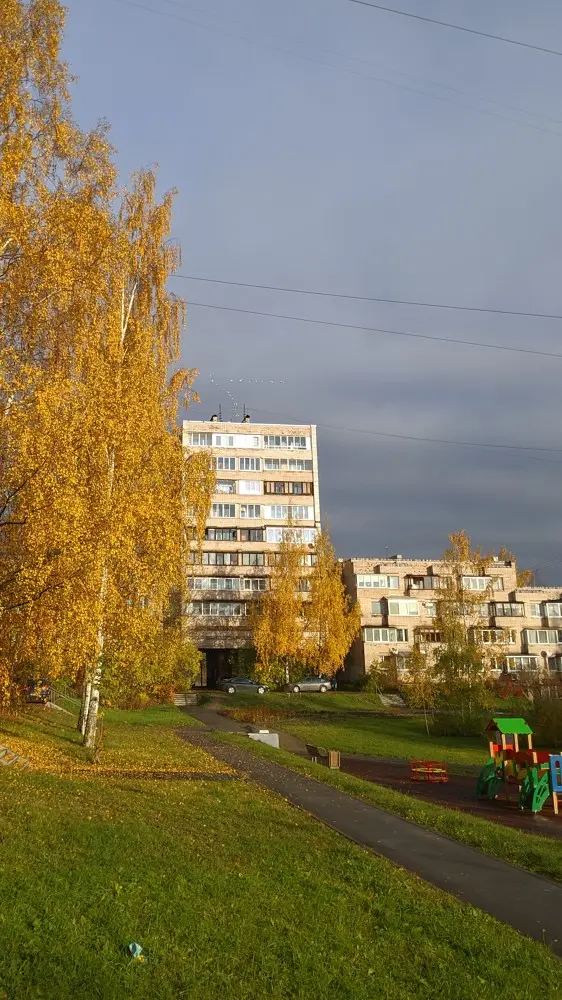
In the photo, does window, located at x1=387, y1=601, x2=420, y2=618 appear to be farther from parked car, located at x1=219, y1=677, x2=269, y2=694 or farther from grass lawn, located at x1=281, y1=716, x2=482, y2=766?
grass lawn, located at x1=281, y1=716, x2=482, y2=766

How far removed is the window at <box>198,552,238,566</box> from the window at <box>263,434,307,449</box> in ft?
43.1

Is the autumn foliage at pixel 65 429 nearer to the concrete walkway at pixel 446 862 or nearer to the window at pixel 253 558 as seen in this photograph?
the concrete walkway at pixel 446 862

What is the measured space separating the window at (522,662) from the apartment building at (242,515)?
21470mm

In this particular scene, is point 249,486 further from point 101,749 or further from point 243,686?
point 101,749

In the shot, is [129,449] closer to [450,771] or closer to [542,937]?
[542,937]

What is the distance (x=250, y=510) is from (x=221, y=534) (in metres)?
4.21

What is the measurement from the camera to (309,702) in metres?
50.5

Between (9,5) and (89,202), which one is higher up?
(9,5)

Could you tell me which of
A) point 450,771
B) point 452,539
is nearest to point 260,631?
point 452,539

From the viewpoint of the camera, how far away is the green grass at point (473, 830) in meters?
10.7

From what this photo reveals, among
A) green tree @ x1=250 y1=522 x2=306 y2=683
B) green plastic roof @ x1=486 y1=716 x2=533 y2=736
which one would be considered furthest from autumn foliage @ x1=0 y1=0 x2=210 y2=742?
green tree @ x1=250 y1=522 x2=306 y2=683

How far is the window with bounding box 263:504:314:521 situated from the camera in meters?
78.2

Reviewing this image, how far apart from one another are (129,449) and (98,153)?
292 inches

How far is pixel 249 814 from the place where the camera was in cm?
1255
